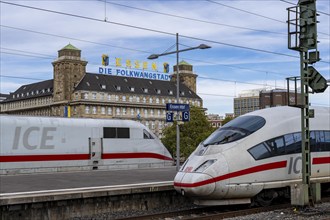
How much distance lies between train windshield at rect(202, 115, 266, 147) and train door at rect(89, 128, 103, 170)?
14724mm

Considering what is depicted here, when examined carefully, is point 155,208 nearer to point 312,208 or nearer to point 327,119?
point 312,208

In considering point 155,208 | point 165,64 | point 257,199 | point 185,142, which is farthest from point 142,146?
point 165,64

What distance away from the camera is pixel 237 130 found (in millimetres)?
14320

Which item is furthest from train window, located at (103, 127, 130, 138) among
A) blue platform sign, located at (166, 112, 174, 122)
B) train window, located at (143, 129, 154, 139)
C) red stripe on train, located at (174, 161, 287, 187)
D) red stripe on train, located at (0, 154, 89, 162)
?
red stripe on train, located at (174, 161, 287, 187)

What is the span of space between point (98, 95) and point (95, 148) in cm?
9613

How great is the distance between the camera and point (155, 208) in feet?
51.5

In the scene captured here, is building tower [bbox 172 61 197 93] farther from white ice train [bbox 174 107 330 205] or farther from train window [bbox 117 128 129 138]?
white ice train [bbox 174 107 330 205]

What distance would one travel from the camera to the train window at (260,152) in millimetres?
13844

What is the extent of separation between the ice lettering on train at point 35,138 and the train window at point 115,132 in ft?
11.7

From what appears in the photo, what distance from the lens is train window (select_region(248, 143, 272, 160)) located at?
1384 cm

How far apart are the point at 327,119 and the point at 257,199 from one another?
4482mm

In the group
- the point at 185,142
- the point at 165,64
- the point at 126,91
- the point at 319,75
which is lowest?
the point at 185,142

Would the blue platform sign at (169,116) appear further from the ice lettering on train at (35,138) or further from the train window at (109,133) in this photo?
the ice lettering on train at (35,138)

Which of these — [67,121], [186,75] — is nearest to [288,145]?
[67,121]
